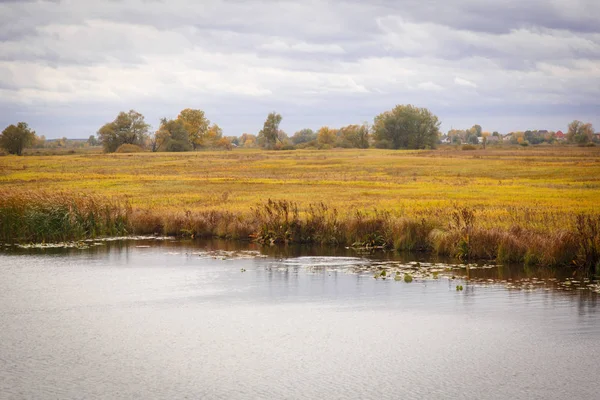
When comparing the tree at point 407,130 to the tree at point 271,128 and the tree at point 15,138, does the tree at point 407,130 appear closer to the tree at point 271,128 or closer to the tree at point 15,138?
the tree at point 271,128

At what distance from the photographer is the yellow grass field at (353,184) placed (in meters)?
38.0

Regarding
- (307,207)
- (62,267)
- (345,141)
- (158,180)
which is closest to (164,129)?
(345,141)

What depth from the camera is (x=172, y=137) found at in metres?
141

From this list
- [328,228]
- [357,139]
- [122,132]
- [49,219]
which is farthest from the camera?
[357,139]

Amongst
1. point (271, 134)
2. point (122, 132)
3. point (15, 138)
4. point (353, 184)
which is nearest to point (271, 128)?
point (271, 134)

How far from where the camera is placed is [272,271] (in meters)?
25.0

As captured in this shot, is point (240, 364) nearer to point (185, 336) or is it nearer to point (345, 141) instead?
point (185, 336)

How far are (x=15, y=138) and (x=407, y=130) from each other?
80.7 m

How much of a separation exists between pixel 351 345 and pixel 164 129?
131 meters

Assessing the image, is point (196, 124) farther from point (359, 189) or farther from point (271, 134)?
point (359, 189)

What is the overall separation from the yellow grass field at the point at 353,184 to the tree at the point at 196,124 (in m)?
75.8

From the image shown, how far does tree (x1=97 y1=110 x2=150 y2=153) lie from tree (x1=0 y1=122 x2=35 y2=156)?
1517 centimetres

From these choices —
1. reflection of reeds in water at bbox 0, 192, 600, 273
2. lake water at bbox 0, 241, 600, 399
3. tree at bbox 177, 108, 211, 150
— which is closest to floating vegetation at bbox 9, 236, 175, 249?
reflection of reeds in water at bbox 0, 192, 600, 273

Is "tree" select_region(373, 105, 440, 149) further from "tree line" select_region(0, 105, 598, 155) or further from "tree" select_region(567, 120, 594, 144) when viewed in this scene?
"tree" select_region(567, 120, 594, 144)
